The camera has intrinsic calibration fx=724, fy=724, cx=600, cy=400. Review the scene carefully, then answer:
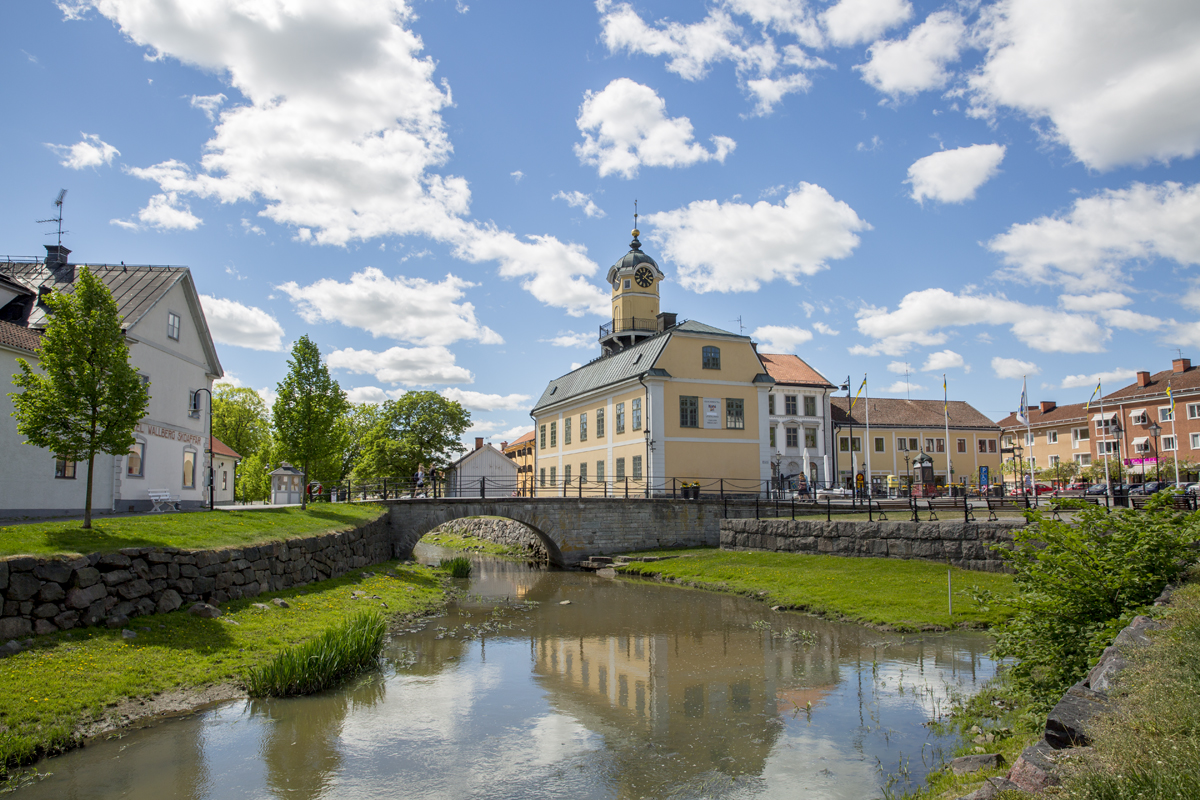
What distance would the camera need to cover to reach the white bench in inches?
905

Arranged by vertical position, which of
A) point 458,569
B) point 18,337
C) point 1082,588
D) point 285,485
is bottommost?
point 458,569

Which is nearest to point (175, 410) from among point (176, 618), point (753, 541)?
point (176, 618)

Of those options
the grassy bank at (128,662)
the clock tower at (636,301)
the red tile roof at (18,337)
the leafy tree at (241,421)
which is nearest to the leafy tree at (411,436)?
the leafy tree at (241,421)

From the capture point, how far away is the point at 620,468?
3750cm

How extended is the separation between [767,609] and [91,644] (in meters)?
13.6

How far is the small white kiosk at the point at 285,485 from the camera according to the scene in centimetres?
2703

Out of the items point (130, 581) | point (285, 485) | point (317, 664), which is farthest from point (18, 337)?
point (317, 664)

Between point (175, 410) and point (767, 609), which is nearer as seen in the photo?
point (767, 609)

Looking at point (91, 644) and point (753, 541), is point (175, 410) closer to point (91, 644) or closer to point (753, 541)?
point (91, 644)

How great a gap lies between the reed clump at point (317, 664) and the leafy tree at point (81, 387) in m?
6.17

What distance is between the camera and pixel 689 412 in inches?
1394

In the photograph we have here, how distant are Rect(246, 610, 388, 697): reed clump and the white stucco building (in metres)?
13.0

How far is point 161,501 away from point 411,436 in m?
34.4

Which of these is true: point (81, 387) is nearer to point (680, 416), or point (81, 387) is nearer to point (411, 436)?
point (680, 416)
